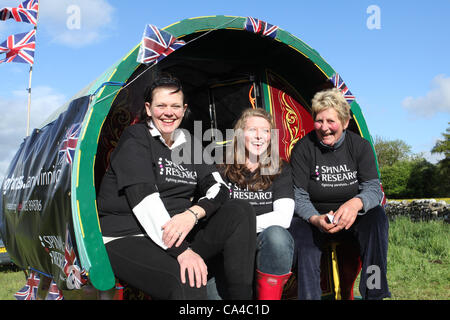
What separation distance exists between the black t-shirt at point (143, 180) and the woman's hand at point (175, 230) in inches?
7.6

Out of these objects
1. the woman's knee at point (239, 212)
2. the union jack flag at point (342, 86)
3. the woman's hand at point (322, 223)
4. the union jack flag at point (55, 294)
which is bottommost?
the union jack flag at point (55, 294)

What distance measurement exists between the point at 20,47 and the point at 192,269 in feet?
14.5

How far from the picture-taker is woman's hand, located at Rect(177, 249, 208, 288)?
207cm

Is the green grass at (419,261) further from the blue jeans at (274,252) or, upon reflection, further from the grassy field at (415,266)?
the blue jeans at (274,252)

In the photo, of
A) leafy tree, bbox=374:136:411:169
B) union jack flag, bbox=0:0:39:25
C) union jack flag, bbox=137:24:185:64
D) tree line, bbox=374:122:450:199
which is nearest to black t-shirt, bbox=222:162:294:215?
union jack flag, bbox=137:24:185:64

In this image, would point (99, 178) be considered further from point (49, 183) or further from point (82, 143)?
point (82, 143)

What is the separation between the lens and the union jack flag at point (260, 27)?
3.16 m

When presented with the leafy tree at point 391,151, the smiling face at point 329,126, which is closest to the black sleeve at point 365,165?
the smiling face at point 329,126

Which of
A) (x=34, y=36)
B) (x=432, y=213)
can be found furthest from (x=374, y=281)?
(x=432, y=213)

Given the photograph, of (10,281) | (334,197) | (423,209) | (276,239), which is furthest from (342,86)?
(423,209)

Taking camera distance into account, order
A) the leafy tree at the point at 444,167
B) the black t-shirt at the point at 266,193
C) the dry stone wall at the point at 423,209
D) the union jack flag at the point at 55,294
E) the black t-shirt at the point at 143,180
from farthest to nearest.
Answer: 1. the leafy tree at the point at 444,167
2. the dry stone wall at the point at 423,209
3. the union jack flag at the point at 55,294
4. the black t-shirt at the point at 266,193
5. the black t-shirt at the point at 143,180

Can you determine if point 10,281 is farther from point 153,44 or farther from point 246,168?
point 153,44

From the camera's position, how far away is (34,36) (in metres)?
5.35
